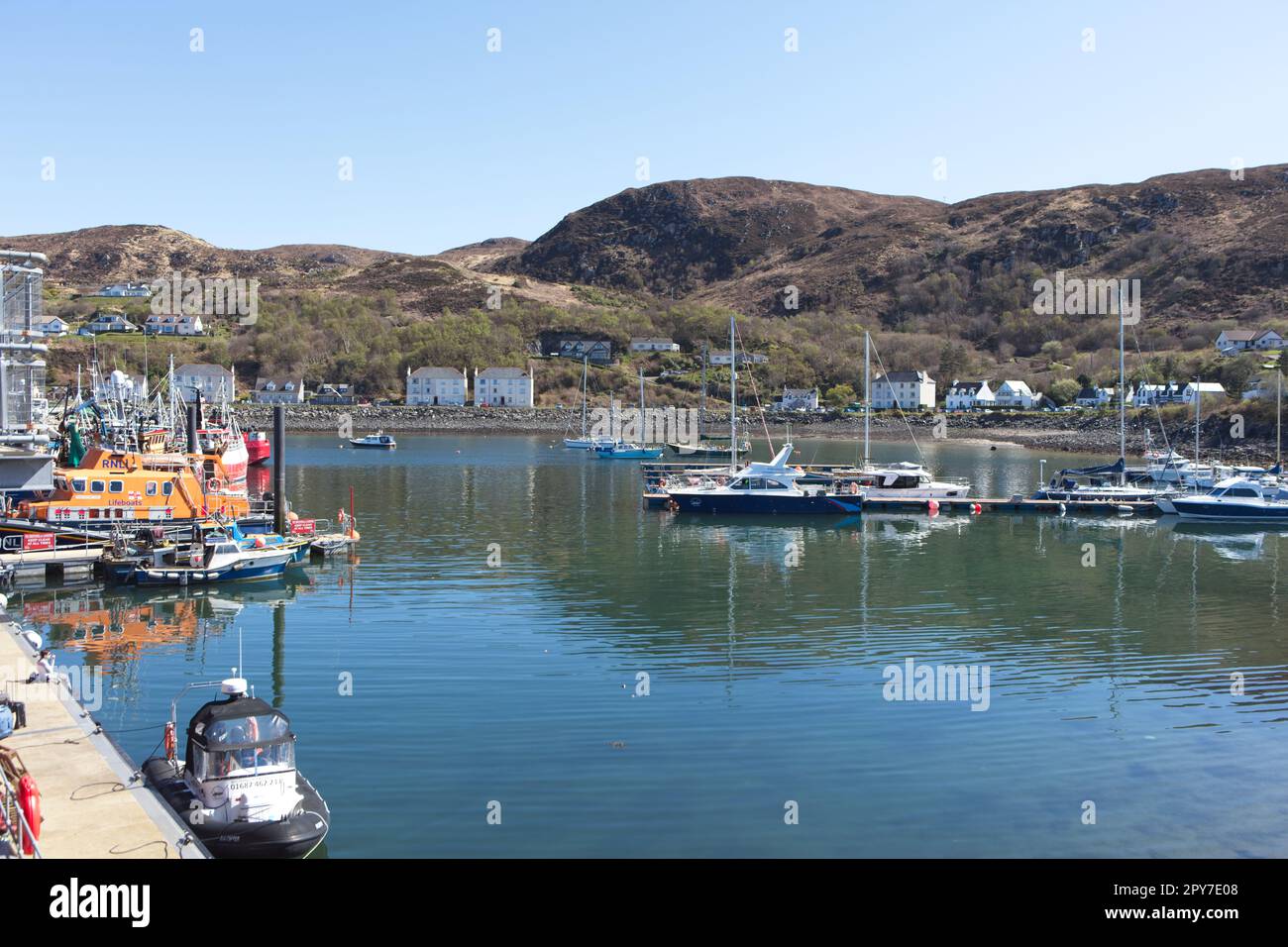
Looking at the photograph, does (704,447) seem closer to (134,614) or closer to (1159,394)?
(1159,394)

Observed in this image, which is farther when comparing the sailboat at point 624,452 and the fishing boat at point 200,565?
the sailboat at point 624,452

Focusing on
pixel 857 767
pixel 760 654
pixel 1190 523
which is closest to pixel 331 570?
pixel 760 654

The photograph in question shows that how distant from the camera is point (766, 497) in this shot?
63.7m

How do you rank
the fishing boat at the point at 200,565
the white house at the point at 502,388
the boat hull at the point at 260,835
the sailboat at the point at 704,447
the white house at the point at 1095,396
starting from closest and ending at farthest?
the boat hull at the point at 260,835, the fishing boat at the point at 200,565, the sailboat at the point at 704,447, the white house at the point at 1095,396, the white house at the point at 502,388

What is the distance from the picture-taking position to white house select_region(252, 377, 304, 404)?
597ft

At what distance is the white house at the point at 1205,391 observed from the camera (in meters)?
129

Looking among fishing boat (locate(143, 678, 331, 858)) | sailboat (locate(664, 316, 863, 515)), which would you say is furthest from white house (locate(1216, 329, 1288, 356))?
fishing boat (locate(143, 678, 331, 858))

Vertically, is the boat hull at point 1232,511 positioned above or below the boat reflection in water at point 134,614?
above

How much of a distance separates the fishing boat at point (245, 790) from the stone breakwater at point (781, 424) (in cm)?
11565

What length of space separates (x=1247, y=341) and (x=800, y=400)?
6619 centimetres

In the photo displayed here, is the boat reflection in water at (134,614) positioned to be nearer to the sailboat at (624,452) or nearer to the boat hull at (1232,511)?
the boat hull at (1232,511)

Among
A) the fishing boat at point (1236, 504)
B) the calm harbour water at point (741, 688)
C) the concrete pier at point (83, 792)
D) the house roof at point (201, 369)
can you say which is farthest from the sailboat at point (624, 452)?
the concrete pier at point (83, 792)

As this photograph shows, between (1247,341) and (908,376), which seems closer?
(1247,341)

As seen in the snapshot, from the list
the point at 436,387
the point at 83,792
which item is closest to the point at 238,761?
the point at 83,792
